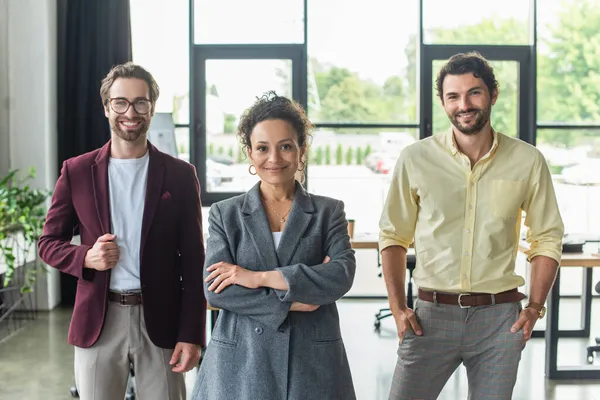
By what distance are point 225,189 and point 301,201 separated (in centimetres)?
532

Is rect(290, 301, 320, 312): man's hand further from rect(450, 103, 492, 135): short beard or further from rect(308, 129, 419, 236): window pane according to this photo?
rect(308, 129, 419, 236): window pane

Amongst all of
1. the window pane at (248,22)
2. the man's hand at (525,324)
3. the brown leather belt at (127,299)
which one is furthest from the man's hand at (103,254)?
the window pane at (248,22)

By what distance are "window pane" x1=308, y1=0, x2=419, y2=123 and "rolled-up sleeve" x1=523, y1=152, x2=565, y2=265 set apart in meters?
4.94

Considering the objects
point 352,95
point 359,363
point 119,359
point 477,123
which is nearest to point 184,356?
point 119,359

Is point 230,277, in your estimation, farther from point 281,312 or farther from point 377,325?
point 377,325

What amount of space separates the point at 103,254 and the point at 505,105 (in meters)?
5.83

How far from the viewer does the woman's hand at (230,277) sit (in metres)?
2.03

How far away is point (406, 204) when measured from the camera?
101 inches

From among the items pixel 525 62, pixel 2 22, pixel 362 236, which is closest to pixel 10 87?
pixel 2 22

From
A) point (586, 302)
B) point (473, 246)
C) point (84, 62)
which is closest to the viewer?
point (473, 246)

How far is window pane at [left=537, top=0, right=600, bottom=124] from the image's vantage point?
7.26 metres

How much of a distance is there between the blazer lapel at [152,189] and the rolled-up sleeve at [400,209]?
0.76 metres

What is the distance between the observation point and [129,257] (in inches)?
92.7

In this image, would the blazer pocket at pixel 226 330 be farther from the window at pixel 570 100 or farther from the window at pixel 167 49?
the window at pixel 570 100
